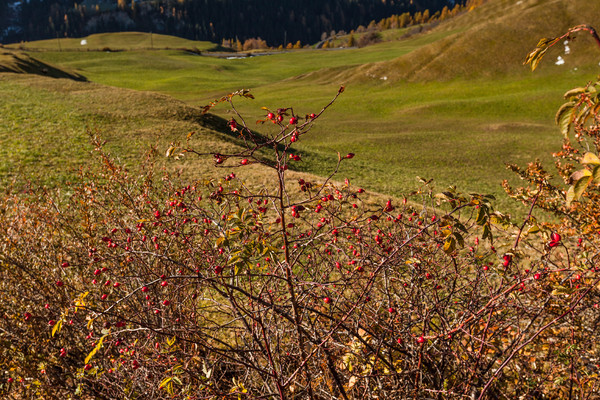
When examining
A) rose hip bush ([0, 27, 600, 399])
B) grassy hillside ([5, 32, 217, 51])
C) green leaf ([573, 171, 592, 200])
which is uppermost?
grassy hillside ([5, 32, 217, 51])

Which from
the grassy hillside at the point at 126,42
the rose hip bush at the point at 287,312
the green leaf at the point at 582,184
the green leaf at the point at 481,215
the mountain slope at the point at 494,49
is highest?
the grassy hillside at the point at 126,42

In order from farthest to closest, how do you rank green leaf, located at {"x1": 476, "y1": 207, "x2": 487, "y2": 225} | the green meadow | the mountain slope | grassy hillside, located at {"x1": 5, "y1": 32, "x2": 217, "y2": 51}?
grassy hillside, located at {"x1": 5, "y1": 32, "x2": 217, "y2": 51} → the mountain slope → the green meadow → green leaf, located at {"x1": 476, "y1": 207, "x2": 487, "y2": 225}

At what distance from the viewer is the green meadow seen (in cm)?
1733

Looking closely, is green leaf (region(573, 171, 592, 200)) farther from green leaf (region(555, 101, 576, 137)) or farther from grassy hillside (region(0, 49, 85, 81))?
grassy hillside (region(0, 49, 85, 81))

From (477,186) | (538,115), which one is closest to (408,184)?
(477,186)

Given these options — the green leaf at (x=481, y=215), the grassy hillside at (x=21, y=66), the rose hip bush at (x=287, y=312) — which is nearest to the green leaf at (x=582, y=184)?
the green leaf at (x=481, y=215)

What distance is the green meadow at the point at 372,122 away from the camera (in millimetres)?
17328

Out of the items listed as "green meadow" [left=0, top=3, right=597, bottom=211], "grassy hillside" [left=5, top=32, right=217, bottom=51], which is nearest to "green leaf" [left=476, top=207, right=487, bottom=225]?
"green meadow" [left=0, top=3, right=597, bottom=211]

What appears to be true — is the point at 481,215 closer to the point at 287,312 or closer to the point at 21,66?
the point at 287,312

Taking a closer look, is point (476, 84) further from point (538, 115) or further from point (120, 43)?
point (120, 43)

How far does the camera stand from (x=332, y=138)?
29625 millimetres

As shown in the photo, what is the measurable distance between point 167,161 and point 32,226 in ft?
33.8

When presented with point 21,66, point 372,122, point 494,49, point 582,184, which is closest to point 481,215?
point 582,184

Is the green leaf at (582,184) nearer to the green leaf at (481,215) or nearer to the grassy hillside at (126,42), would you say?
the green leaf at (481,215)
